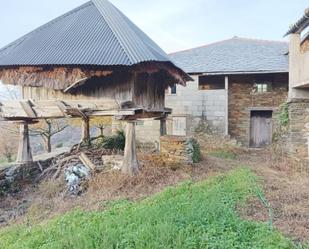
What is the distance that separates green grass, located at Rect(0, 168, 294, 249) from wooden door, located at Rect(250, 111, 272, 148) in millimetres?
12223

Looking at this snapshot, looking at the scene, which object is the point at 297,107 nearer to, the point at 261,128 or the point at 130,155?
the point at 130,155

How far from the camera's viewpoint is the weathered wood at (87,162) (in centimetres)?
920

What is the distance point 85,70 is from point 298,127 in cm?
711

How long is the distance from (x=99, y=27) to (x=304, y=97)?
22.4ft

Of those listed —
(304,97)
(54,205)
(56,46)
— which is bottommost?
(54,205)

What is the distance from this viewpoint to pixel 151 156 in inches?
410

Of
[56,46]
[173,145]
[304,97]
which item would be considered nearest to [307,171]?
[304,97]

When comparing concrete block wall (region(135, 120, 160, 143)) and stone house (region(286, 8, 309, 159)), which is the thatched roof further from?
concrete block wall (region(135, 120, 160, 143))

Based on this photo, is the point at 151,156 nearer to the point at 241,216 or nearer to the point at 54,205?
the point at 54,205

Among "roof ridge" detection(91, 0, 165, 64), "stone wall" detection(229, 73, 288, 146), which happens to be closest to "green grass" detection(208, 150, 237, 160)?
"stone wall" detection(229, 73, 288, 146)

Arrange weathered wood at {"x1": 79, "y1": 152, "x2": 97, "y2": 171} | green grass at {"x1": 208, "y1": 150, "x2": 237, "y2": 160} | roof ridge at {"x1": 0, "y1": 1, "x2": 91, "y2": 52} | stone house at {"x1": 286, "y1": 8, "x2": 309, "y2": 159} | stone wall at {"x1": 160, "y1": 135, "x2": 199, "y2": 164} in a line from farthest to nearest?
green grass at {"x1": 208, "y1": 150, "x2": 237, "y2": 160} < stone house at {"x1": 286, "y1": 8, "x2": 309, "y2": 159} < stone wall at {"x1": 160, "y1": 135, "x2": 199, "y2": 164} < roof ridge at {"x1": 0, "y1": 1, "x2": 91, "y2": 52} < weathered wood at {"x1": 79, "y1": 152, "x2": 97, "y2": 171}

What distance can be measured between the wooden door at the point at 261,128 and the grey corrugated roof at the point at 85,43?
10068 millimetres

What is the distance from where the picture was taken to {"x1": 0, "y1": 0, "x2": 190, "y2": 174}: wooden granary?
8281 millimetres

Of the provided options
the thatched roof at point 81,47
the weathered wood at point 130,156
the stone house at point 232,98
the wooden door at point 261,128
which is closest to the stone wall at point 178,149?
the weathered wood at point 130,156
